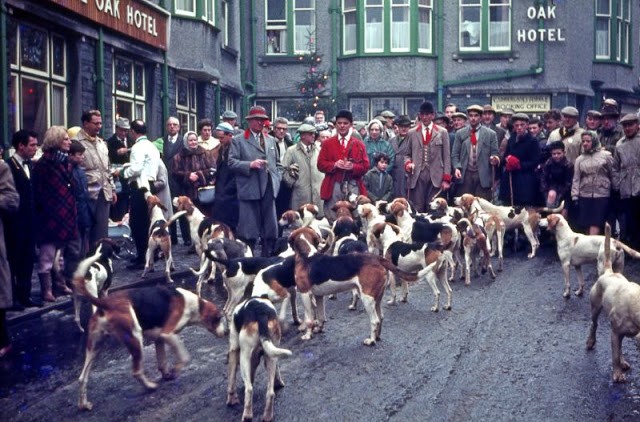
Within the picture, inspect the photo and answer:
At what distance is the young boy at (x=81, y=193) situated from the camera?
457 inches

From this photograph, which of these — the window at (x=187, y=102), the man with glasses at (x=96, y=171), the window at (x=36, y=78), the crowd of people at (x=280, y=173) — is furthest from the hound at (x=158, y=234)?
the window at (x=187, y=102)

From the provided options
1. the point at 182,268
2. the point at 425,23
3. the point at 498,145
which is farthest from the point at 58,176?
the point at 425,23

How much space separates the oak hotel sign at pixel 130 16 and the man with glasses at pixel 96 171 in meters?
4.75

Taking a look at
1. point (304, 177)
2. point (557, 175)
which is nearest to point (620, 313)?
point (304, 177)

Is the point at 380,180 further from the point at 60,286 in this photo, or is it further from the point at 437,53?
the point at 437,53

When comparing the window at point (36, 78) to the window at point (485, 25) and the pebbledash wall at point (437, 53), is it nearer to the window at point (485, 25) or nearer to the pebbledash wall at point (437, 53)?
the pebbledash wall at point (437, 53)

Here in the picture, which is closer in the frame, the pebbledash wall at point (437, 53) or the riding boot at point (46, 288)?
the riding boot at point (46, 288)

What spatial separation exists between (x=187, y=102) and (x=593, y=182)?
13.5m

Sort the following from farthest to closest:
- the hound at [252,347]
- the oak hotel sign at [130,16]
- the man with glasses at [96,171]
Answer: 1. the oak hotel sign at [130,16]
2. the man with glasses at [96,171]
3. the hound at [252,347]

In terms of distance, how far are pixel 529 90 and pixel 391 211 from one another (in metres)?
22.2

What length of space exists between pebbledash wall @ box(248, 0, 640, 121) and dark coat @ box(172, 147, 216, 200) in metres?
17.2

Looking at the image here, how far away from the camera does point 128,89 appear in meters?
21.1

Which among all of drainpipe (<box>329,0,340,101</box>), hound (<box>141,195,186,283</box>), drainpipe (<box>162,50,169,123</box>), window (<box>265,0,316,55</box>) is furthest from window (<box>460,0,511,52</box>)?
hound (<box>141,195,186,283</box>)

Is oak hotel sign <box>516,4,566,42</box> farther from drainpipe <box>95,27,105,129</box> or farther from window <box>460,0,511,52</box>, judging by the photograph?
drainpipe <box>95,27,105,129</box>
